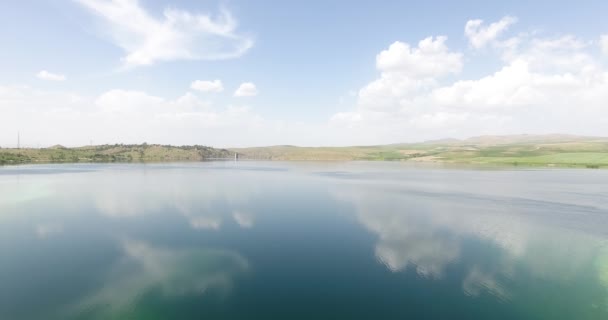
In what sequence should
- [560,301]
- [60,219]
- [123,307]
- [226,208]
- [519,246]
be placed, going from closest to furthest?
A: [123,307] → [560,301] → [519,246] → [60,219] → [226,208]

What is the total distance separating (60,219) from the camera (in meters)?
30.9

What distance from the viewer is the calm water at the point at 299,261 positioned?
47.4 feet

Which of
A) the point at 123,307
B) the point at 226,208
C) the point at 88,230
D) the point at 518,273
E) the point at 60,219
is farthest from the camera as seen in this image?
the point at 226,208

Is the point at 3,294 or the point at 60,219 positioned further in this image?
the point at 60,219

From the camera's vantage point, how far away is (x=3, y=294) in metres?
15.0

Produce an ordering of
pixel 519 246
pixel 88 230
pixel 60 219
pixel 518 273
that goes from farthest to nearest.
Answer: pixel 60 219, pixel 88 230, pixel 519 246, pixel 518 273

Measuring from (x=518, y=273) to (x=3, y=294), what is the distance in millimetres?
28570

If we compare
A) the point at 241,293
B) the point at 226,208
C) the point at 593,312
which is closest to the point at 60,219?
the point at 226,208

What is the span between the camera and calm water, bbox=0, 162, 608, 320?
47.4ft

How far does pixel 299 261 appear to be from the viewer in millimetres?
20266

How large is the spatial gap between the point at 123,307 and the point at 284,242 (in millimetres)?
12297

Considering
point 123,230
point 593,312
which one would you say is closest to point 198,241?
point 123,230

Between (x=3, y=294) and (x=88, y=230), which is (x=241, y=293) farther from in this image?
(x=88, y=230)

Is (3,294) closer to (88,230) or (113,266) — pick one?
(113,266)
